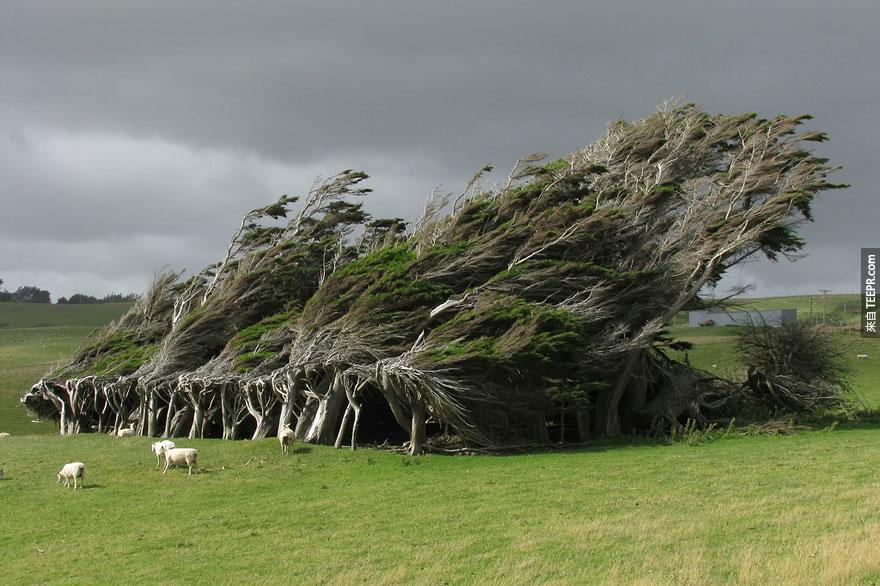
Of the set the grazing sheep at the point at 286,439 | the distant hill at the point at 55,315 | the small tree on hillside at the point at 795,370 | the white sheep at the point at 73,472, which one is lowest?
the white sheep at the point at 73,472

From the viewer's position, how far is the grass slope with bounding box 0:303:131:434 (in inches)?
1910

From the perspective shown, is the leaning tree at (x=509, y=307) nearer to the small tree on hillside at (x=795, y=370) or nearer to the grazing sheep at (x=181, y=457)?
the small tree on hillside at (x=795, y=370)

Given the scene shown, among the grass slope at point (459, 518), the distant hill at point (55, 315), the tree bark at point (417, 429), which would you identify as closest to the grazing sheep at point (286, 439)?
the grass slope at point (459, 518)

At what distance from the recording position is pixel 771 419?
103 ft

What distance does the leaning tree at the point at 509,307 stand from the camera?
26.0m

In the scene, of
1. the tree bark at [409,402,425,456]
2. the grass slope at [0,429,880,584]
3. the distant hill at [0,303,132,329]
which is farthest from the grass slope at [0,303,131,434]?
the tree bark at [409,402,425,456]

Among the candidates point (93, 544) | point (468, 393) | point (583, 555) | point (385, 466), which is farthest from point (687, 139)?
point (93, 544)

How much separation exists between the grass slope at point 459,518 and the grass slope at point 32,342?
2567 cm

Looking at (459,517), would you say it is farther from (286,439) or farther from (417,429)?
(286,439)

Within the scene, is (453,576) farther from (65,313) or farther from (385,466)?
(65,313)

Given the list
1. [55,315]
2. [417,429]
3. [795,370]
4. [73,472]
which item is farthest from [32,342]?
[795,370]

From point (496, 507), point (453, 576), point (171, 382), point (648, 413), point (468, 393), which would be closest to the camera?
point (453, 576)

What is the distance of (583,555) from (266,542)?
18.6 feet

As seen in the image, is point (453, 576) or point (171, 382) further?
point (171, 382)
